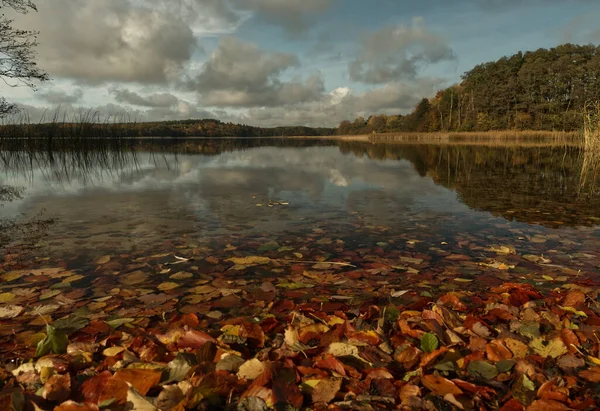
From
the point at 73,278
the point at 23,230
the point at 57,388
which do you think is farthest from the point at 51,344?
the point at 23,230

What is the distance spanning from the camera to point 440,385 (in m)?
1.64

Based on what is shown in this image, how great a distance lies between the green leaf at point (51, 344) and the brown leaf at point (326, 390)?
4.75 ft

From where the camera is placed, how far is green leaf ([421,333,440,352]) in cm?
196

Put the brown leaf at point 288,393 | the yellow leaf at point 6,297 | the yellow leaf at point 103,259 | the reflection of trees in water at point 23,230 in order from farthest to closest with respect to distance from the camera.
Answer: the reflection of trees in water at point 23,230
the yellow leaf at point 103,259
the yellow leaf at point 6,297
the brown leaf at point 288,393

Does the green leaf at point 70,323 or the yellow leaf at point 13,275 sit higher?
the yellow leaf at point 13,275

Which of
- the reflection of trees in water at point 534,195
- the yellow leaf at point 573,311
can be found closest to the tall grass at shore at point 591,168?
the reflection of trees in water at point 534,195

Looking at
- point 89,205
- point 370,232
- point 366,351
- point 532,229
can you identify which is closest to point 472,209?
point 532,229

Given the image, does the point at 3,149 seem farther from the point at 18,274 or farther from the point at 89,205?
the point at 18,274

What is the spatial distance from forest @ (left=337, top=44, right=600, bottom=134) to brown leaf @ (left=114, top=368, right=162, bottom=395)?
56367 millimetres

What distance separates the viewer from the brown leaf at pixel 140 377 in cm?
→ 158

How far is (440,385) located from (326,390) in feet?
1.76

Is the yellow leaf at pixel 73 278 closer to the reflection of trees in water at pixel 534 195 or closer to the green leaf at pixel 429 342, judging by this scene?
the green leaf at pixel 429 342

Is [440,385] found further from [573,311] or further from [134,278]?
[134,278]

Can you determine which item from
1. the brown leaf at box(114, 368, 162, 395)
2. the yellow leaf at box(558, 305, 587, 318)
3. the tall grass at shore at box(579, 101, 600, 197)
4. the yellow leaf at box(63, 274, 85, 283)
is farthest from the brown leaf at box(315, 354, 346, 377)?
the tall grass at shore at box(579, 101, 600, 197)
